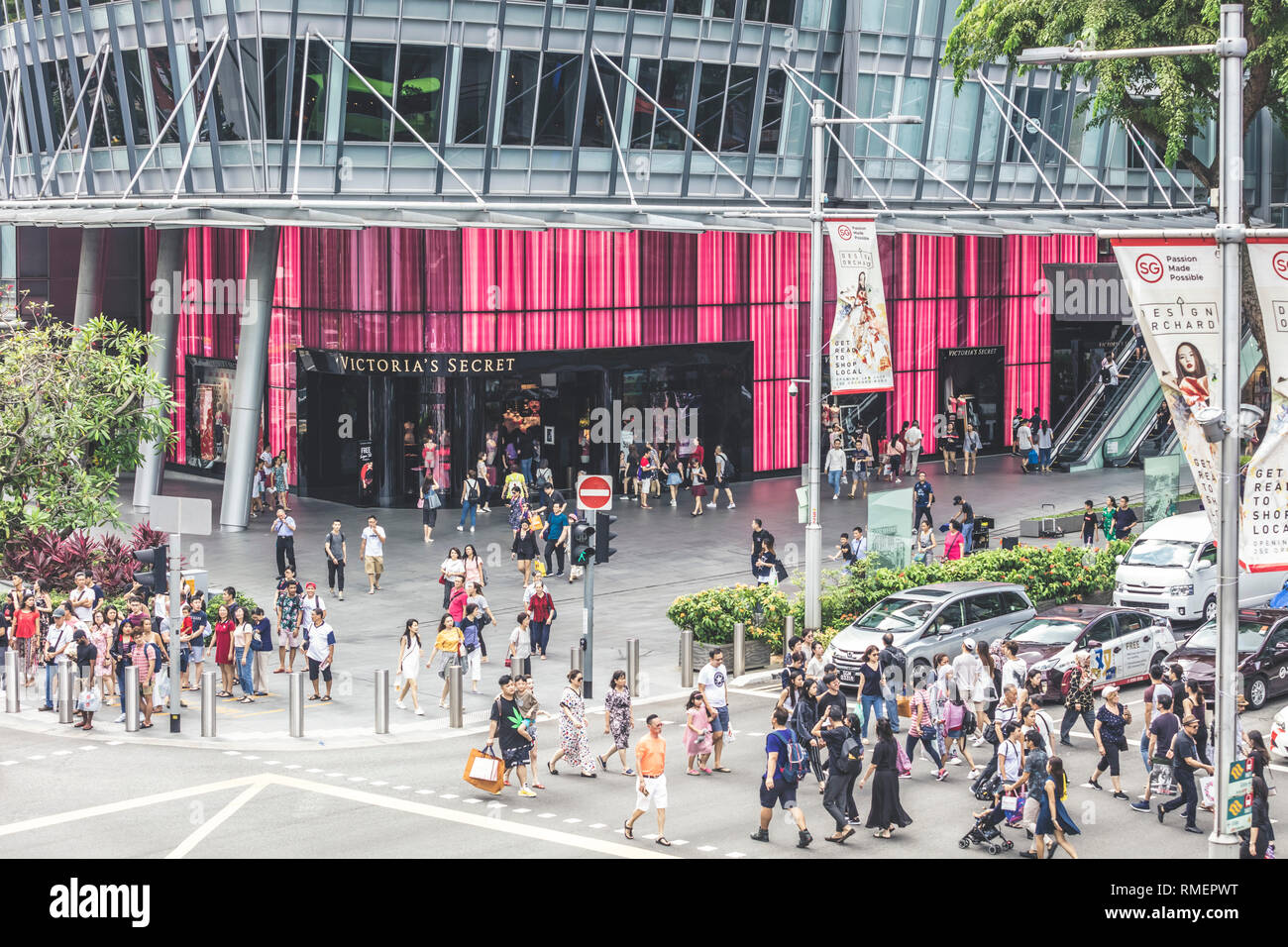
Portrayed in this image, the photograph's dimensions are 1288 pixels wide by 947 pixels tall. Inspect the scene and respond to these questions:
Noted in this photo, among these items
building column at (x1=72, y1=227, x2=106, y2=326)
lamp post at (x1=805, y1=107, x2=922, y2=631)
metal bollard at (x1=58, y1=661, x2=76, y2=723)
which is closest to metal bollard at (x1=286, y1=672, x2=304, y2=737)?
metal bollard at (x1=58, y1=661, x2=76, y2=723)

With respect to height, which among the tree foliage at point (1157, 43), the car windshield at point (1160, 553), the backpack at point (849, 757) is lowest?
the backpack at point (849, 757)

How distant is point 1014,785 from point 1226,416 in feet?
17.0

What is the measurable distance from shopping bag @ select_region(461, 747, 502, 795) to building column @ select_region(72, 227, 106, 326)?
3071 centimetres

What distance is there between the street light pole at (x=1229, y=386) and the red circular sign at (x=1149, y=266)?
490mm

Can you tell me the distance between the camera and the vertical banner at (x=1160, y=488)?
36094 millimetres

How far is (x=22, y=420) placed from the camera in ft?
96.9

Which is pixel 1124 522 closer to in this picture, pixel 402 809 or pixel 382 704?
pixel 382 704

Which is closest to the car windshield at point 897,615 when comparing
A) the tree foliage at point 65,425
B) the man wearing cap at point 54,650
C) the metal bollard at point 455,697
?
the metal bollard at point 455,697

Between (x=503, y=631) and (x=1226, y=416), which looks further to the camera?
(x=503, y=631)

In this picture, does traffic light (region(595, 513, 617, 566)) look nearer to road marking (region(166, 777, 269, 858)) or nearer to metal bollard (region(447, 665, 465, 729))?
metal bollard (region(447, 665, 465, 729))

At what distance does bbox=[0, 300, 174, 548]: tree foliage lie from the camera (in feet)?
97.2

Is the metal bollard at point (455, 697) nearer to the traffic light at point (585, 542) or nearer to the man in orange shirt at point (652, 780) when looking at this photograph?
the traffic light at point (585, 542)

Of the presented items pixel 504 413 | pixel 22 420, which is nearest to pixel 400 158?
pixel 504 413

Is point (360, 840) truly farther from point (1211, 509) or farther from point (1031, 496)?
point (1031, 496)
